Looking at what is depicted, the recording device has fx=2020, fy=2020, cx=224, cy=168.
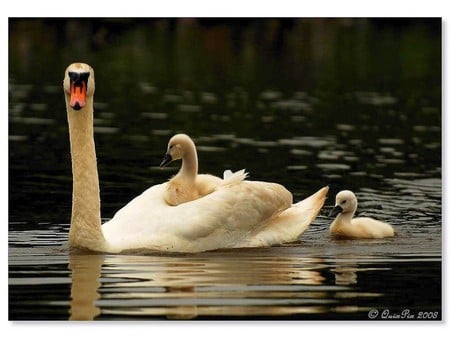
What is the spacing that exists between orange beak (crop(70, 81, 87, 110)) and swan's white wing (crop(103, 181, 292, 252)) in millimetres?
1295

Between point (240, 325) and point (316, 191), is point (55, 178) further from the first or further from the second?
point (240, 325)

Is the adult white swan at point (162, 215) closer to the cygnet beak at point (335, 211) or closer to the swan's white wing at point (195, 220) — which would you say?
the swan's white wing at point (195, 220)

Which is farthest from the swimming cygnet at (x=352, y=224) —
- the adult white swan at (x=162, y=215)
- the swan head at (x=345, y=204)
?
the adult white swan at (x=162, y=215)

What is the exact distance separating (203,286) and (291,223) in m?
2.20

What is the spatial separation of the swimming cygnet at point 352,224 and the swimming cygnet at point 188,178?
43.2 inches

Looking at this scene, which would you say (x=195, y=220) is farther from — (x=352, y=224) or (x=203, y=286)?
(x=352, y=224)

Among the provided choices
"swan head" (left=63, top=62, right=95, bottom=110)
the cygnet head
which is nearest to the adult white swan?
"swan head" (left=63, top=62, right=95, bottom=110)

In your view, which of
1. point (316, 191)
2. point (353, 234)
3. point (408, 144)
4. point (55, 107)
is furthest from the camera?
point (55, 107)

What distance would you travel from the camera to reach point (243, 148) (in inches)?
847

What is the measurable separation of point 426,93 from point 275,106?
5.25m

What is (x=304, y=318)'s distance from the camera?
15.3 m

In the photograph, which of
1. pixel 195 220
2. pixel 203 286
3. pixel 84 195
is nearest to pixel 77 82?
pixel 84 195

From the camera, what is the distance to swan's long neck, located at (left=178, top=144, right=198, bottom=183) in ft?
58.1
